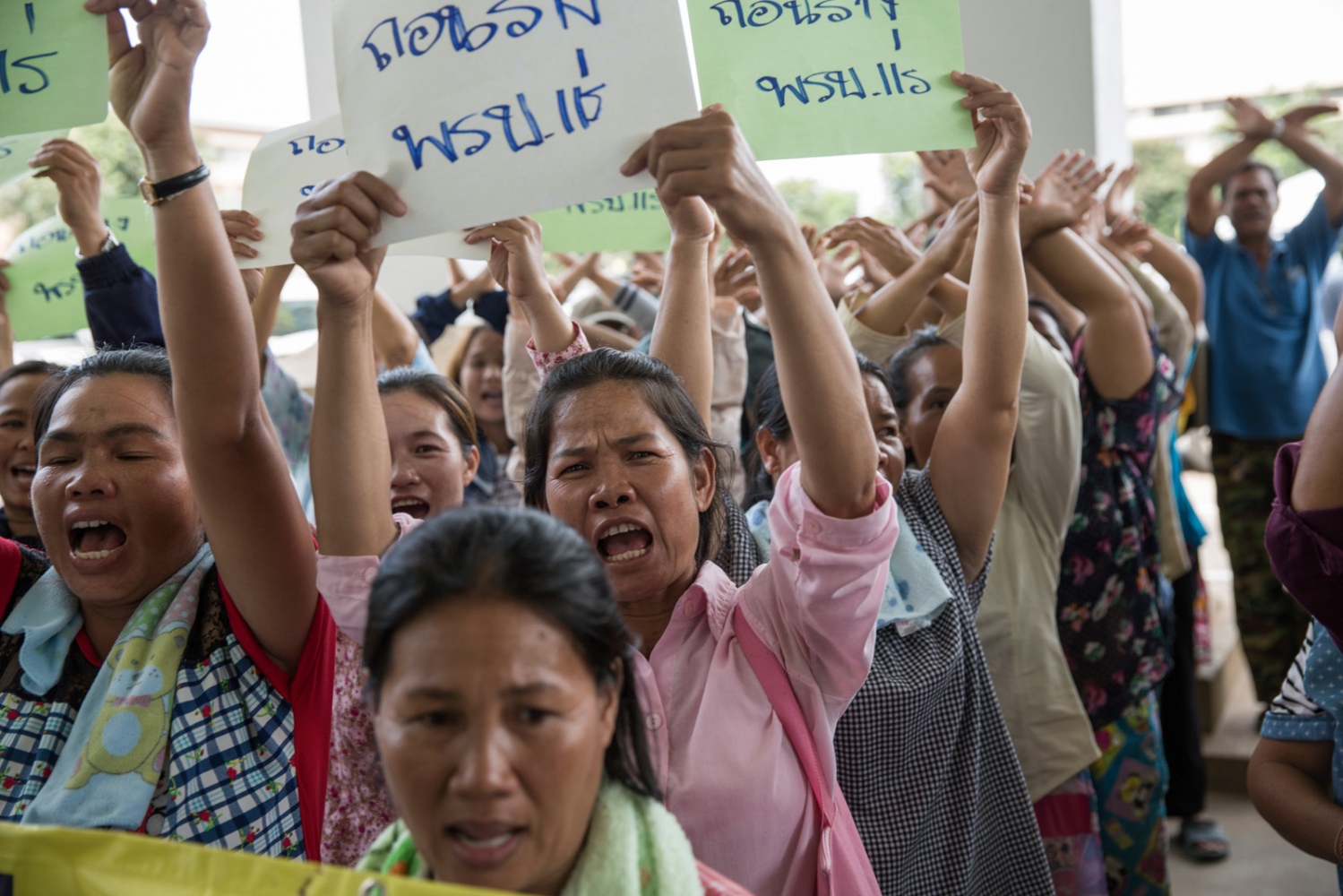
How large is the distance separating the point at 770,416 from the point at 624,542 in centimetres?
67

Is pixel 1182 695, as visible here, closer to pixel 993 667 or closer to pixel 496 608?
pixel 993 667

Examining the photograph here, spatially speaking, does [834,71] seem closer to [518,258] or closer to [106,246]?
[518,258]

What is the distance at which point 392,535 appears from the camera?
1419mm

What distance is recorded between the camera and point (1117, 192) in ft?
13.7

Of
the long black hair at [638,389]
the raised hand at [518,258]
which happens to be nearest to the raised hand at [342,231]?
the long black hair at [638,389]

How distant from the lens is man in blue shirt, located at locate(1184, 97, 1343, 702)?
4277 millimetres

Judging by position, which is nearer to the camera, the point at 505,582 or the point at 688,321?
the point at 505,582

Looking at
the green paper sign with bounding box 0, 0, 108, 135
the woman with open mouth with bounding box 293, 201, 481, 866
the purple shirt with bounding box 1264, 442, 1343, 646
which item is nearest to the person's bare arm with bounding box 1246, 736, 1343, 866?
the purple shirt with bounding box 1264, 442, 1343, 646

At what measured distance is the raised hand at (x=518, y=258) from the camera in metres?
1.91

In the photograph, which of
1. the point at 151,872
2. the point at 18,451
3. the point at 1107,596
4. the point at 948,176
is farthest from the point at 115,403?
the point at 948,176

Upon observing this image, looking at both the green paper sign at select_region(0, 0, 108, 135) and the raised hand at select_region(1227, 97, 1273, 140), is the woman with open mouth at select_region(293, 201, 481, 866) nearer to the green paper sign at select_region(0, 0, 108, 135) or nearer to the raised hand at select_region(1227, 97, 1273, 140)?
the green paper sign at select_region(0, 0, 108, 135)

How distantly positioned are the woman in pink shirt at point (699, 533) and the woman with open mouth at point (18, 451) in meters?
1.21

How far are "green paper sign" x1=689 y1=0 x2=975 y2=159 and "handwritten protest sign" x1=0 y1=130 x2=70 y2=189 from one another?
1496 millimetres

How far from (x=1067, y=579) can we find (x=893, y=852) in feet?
3.86
